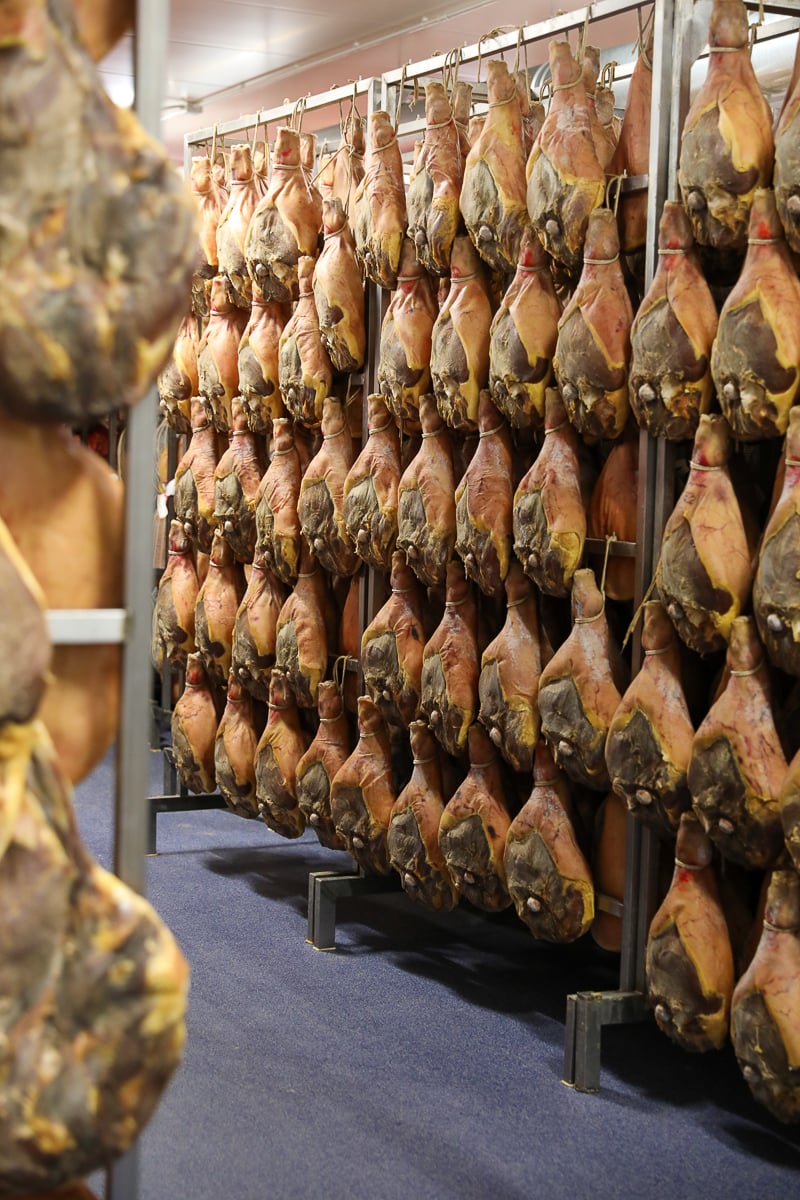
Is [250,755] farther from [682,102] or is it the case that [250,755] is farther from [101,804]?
[682,102]

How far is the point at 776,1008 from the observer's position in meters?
3.23

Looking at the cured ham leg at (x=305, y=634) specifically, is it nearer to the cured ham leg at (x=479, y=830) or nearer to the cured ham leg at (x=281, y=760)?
the cured ham leg at (x=281, y=760)

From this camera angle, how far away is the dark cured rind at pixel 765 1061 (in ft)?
10.6

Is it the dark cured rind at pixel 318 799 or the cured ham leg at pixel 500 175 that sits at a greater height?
the cured ham leg at pixel 500 175

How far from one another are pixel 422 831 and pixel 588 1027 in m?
0.92

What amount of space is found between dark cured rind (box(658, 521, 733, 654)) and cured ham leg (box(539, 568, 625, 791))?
32cm

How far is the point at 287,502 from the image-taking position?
16.9 feet

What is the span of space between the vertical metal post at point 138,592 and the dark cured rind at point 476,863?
245 centimetres

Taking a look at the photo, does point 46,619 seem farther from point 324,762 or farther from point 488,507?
point 324,762

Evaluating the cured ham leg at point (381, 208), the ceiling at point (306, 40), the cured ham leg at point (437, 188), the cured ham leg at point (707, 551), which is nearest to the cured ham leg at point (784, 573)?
the cured ham leg at point (707, 551)

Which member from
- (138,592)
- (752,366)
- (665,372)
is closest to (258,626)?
(665,372)

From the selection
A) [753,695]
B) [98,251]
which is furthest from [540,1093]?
[98,251]

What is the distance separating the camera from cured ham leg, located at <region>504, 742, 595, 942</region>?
3.96 m

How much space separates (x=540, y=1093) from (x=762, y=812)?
100 cm
